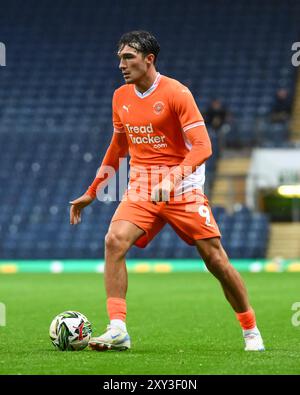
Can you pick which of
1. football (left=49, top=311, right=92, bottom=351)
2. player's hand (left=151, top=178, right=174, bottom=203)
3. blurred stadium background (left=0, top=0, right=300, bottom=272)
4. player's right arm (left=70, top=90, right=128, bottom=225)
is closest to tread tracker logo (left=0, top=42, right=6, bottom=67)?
blurred stadium background (left=0, top=0, right=300, bottom=272)

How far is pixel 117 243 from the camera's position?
723 centimetres

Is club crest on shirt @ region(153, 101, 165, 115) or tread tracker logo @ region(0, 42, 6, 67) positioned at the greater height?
tread tracker logo @ region(0, 42, 6, 67)

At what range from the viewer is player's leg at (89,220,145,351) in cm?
724

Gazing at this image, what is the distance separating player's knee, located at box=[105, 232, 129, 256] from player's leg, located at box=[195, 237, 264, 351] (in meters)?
0.52

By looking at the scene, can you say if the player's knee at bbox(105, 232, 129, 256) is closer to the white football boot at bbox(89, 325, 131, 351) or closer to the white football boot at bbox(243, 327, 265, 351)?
the white football boot at bbox(89, 325, 131, 351)

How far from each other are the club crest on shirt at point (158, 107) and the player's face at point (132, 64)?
245 mm

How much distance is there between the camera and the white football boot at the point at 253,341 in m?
7.36

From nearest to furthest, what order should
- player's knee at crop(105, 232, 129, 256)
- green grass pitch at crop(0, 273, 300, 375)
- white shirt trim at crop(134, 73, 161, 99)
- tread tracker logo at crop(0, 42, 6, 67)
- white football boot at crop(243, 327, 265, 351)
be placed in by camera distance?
1. green grass pitch at crop(0, 273, 300, 375)
2. player's knee at crop(105, 232, 129, 256)
3. white football boot at crop(243, 327, 265, 351)
4. white shirt trim at crop(134, 73, 161, 99)
5. tread tracker logo at crop(0, 42, 6, 67)

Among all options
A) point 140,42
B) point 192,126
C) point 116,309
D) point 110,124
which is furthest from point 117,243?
point 110,124

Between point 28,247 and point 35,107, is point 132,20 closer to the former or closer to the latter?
point 35,107

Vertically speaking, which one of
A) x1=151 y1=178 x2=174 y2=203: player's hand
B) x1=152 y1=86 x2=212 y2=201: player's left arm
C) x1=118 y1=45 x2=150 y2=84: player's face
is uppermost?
x1=118 y1=45 x2=150 y2=84: player's face

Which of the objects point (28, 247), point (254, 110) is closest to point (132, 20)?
point (254, 110)

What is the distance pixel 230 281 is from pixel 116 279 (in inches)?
32.3
